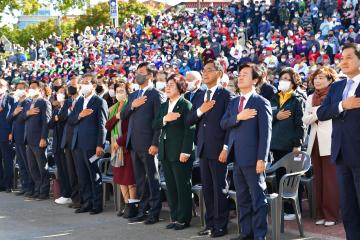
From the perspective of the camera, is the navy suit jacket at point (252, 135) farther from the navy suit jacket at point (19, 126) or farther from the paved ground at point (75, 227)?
the navy suit jacket at point (19, 126)

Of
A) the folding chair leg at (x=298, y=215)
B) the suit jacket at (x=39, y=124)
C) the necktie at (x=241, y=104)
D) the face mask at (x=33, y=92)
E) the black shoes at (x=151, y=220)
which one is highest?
Result: the face mask at (x=33, y=92)

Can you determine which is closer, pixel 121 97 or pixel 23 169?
pixel 121 97

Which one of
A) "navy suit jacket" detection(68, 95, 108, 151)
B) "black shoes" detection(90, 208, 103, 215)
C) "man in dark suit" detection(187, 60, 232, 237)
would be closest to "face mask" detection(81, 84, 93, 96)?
"navy suit jacket" detection(68, 95, 108, 151)

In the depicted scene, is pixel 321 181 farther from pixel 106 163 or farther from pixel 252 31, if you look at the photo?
pixel 252 31

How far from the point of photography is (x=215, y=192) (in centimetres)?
795

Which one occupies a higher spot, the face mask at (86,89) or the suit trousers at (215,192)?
the face mask at (86,89)

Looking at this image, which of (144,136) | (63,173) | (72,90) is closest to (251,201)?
(144,136)

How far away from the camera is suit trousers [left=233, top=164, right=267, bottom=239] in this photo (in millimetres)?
7141

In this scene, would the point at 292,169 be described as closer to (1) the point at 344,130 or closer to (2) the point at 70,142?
(1) the point at 344,130

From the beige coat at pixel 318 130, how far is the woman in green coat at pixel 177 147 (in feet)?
4.79

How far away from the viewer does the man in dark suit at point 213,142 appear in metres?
7.89

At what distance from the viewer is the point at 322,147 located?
8.31m

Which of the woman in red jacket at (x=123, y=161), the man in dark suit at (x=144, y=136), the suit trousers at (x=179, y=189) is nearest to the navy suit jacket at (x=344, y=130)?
the suit trousers at (x=179, y=189)

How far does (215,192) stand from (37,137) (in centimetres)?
455
